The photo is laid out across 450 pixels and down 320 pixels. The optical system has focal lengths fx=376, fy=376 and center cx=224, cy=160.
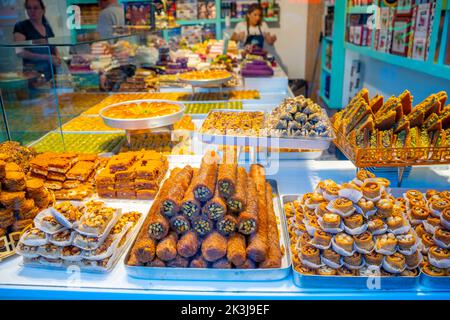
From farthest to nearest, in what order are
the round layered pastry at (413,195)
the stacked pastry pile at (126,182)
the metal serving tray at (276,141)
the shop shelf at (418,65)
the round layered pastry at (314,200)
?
the shop shelf at (418,65) < the stacked pastry pile at (126,182) < the metal serving tray at (276,141) < the round layered pastry at (413,195) < the round layered pastry at (314,200)

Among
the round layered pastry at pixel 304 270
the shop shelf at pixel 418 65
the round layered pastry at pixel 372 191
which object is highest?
the shop shelf at pixel 418 65

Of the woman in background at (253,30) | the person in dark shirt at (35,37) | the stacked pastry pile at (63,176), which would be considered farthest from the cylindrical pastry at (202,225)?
the woman in background at (253,30)

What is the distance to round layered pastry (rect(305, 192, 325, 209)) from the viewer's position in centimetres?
162

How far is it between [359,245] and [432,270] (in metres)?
0.30

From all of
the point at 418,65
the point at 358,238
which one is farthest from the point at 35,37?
the point at 358,238

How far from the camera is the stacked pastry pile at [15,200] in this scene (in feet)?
5.56

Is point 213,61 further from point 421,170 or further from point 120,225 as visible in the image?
point 120,225

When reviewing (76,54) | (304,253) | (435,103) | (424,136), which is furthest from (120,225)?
(76,54)

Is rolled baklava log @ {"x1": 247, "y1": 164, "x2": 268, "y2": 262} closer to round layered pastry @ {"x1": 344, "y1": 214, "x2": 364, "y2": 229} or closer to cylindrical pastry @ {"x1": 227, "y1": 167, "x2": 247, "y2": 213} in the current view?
cylindrical pastry @ {"x1": 227, "y1": 167, "x2": 247, "y2": 213}

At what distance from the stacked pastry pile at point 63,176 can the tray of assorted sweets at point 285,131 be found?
740 mm

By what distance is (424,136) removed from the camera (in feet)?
6.26

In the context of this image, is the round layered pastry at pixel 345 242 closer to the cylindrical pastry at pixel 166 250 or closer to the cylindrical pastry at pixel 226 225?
the cylindrical pastry at pixel 226 225

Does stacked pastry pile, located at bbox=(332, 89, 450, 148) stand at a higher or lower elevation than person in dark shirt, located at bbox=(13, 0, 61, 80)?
lower

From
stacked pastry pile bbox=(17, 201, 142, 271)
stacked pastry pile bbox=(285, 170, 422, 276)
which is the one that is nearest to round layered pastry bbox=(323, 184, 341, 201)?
stacked pastry pile bbox=(285, 170, 422, 276)
